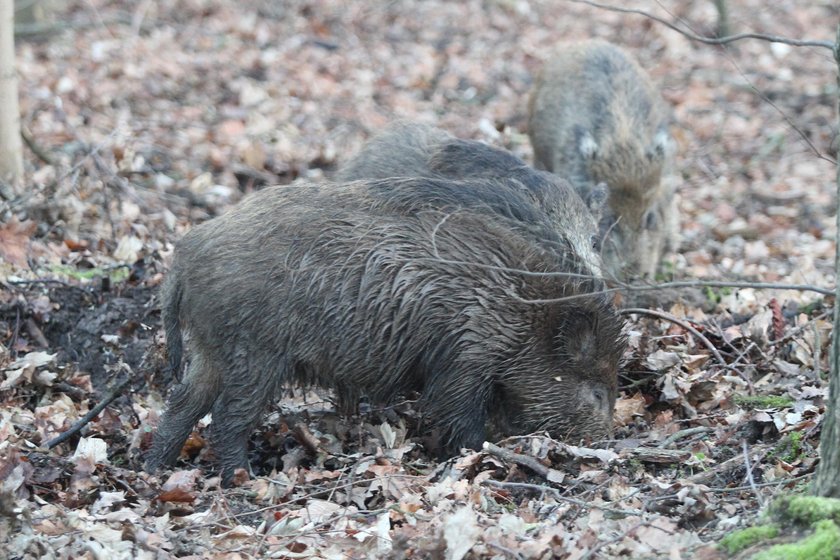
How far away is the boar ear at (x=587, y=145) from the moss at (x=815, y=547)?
564cm

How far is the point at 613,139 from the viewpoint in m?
9.26

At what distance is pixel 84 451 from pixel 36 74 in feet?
23.6

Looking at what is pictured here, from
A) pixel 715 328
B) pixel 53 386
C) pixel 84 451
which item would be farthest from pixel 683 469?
pixel 53 386

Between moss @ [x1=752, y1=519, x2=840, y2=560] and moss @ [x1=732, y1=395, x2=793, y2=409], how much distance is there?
1901mm

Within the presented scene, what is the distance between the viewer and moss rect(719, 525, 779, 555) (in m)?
3.85

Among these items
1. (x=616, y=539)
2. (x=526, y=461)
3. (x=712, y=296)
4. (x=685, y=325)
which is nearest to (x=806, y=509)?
(x=616, y=539)

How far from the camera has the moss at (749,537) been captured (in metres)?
3.85

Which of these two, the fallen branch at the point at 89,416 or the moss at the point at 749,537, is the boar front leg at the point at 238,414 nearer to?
the fallen branch at the point at 89,416

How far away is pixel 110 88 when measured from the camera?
37.8ft

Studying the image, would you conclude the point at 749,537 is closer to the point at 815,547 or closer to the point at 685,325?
the point at 815,547

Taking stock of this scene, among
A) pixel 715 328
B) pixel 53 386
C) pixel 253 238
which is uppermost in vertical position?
pixel 253 238

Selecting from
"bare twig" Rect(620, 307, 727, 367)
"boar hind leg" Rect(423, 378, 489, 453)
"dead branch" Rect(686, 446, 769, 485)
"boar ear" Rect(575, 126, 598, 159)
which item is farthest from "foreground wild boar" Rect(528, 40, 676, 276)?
"dead branch" Rect(686, 446, 769, 485)

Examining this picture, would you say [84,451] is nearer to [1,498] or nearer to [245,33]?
[1,498]

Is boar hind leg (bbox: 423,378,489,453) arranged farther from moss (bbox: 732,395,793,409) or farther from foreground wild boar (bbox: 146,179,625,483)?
moss (bbox: 732,395,793,409)
